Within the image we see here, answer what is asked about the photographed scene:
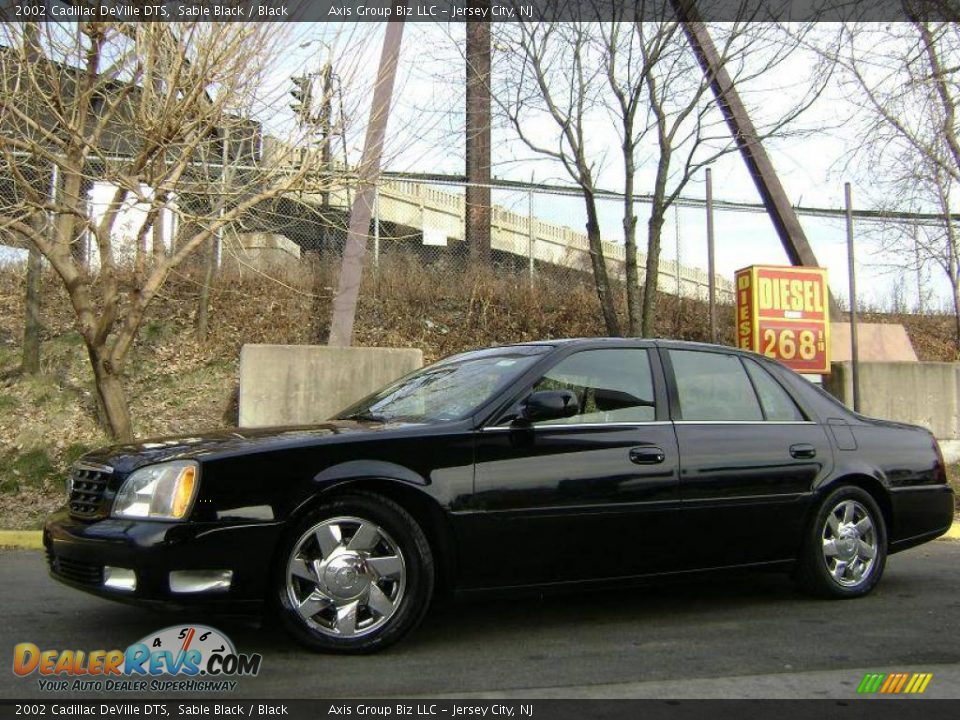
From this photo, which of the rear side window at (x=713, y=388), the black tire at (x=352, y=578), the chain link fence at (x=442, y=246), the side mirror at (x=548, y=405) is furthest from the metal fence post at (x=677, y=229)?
the black tire at (x=352, y=578)

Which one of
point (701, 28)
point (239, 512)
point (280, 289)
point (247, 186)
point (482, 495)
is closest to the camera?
point (239, 512)

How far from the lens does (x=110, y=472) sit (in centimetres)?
416

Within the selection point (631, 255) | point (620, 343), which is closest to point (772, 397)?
point (620, 343)

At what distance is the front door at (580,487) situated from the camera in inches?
172

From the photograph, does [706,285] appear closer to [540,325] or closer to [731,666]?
[540,325]

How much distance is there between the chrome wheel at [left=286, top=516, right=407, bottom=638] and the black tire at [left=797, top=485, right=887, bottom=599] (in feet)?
8.64

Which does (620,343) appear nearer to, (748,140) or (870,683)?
(870,683)

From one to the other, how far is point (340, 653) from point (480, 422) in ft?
4.13

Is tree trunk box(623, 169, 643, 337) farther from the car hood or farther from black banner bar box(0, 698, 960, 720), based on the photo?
black banner bar box(0, 698, 960, 720)

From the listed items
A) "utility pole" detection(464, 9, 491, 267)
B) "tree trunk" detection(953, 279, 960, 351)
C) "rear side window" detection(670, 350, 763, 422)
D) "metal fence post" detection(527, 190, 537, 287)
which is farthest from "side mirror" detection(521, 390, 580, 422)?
"tree trunk" detection(953, 279, 960, 351)

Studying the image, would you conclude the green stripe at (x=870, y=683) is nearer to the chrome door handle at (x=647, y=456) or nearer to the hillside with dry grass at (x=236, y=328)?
the chrome door handle at (x=647, y=456)

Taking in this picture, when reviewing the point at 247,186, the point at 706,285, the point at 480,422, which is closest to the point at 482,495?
the point at 480,422

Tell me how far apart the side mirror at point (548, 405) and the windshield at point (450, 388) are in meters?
0.24

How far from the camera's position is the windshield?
4.70m
